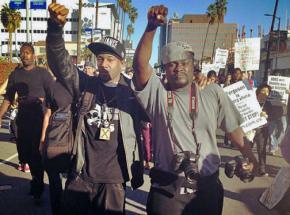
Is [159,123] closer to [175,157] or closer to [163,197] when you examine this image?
Result: [175,157]

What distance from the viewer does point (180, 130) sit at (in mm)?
2764

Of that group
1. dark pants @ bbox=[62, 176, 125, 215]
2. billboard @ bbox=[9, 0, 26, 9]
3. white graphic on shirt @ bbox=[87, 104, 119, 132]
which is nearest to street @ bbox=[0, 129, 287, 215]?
dark pants @ bbox=[62, 176, 125, 215]

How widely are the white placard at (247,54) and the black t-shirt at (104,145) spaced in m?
9.47

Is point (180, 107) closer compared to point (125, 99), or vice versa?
point (180, 107)

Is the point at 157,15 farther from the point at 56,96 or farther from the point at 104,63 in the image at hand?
the point at 56,96

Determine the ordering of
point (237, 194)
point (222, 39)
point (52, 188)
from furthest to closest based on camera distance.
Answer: point (222, 39) < point (237, 194) < point (52, 188)

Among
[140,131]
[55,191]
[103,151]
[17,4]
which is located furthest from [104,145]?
[17,4]

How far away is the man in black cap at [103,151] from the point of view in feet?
10.7

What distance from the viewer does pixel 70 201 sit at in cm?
329

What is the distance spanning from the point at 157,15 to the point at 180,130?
31.7 inches

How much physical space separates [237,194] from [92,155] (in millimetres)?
3706

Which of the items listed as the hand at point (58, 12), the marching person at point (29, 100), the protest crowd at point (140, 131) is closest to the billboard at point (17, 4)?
the marching person at point (29, 100)

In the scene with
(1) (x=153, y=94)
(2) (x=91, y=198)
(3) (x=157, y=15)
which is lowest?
(2) (x=91, y=198)

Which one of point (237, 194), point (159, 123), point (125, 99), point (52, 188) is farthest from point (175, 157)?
point (237, 194)
